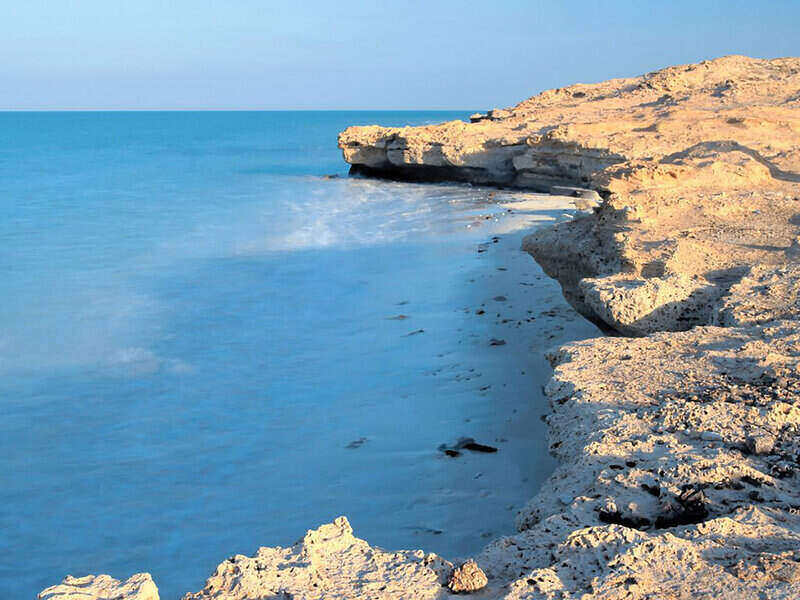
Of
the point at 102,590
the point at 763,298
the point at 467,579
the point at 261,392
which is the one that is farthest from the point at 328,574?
the point at 261,392

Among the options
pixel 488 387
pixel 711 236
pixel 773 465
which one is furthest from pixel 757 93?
pixel 773 465

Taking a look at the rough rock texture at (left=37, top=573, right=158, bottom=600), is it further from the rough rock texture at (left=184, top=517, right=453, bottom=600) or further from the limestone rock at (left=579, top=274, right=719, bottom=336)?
the limestone rock at (left=579, top=274, right=719, bottom=336)

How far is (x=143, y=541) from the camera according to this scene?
3.69m

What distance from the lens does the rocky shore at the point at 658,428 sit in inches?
72.4

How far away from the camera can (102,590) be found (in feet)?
6.01

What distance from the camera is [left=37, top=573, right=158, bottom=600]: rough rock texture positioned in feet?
5.78

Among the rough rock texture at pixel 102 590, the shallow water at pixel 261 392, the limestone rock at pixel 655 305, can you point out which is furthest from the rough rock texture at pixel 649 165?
the rough rock texture at pixel 102 590

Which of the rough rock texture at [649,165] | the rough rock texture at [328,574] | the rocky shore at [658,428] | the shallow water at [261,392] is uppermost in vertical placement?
the rough rock texture at [649,165]

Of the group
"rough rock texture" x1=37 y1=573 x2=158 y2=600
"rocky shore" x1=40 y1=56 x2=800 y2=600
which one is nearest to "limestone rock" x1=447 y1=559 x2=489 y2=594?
"rocky shore" x1=40 y1=56 x2=800 y2=600

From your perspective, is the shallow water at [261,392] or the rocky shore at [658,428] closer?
the rocky shore at [658,428]

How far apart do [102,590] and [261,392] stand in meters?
3.86

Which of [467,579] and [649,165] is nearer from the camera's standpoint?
[467,579]

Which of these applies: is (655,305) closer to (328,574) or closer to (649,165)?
(649,165)

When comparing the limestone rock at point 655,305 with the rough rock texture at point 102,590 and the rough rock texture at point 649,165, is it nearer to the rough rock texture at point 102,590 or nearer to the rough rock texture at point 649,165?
the rough rock texture at point 649,165
